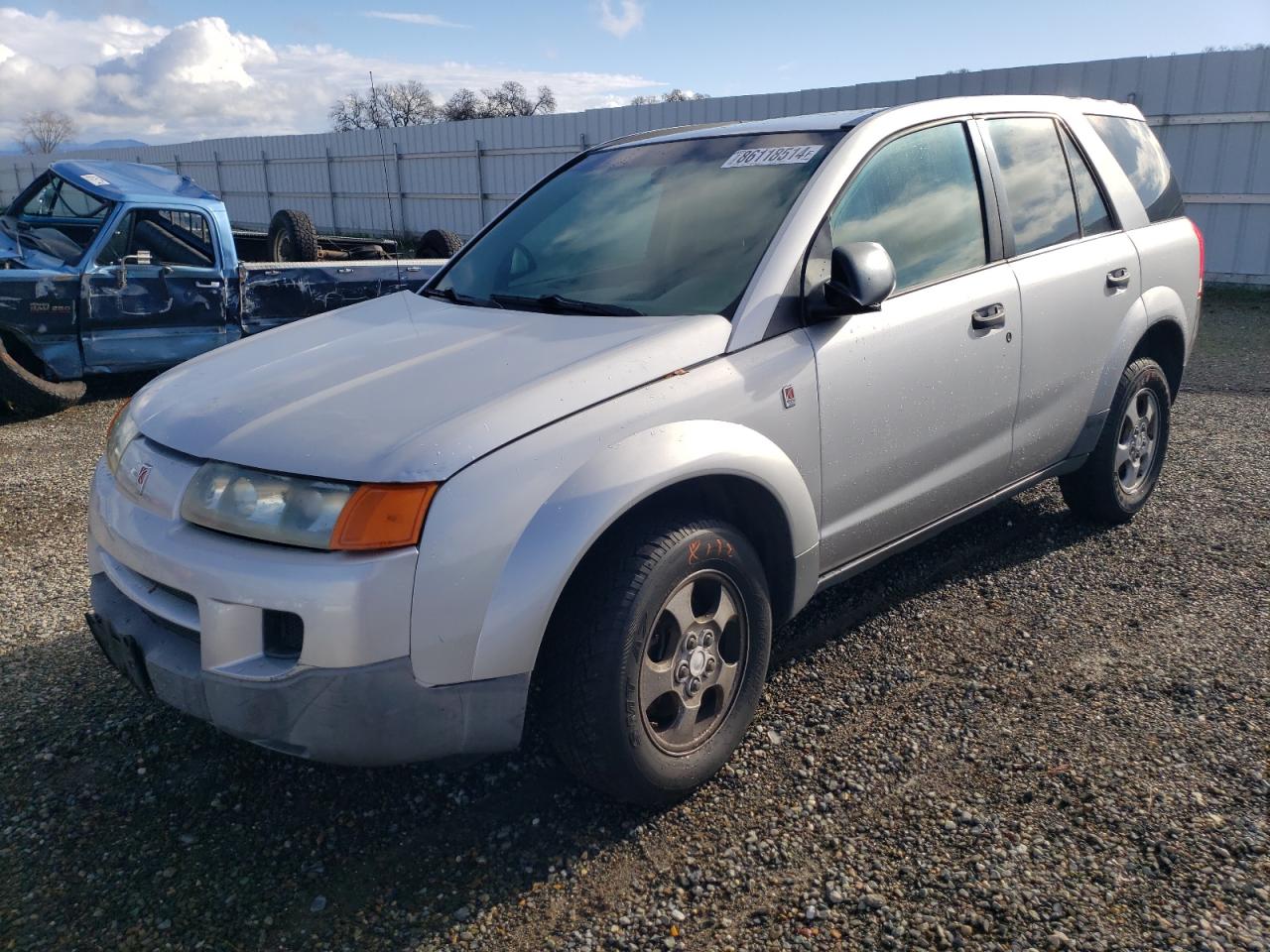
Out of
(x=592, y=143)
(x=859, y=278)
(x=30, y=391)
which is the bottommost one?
(x=30, y=391)

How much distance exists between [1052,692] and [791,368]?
4.53 feet

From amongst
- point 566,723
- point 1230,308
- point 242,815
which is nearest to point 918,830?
point 566,723

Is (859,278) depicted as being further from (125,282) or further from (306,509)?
(125,282)

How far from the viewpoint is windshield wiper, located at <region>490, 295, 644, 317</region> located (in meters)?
2.90

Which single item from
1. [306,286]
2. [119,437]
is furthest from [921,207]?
[306,286]

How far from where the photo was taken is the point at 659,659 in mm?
2553

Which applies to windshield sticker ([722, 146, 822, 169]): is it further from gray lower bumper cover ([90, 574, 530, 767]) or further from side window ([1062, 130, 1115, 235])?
gray lower bumper cover ([90, 574, 530, 767])

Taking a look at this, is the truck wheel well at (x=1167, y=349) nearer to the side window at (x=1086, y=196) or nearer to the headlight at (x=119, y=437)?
the side window at (x=1086, y=196)

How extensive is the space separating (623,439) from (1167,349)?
329cm

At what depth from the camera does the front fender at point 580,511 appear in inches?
86.7

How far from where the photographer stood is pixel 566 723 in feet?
7.84

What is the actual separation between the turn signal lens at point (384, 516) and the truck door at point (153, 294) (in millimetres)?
6414

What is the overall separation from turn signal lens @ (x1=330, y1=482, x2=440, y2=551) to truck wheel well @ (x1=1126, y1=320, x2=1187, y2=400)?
3367 millimetres

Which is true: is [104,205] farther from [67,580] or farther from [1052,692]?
[1052,692]
